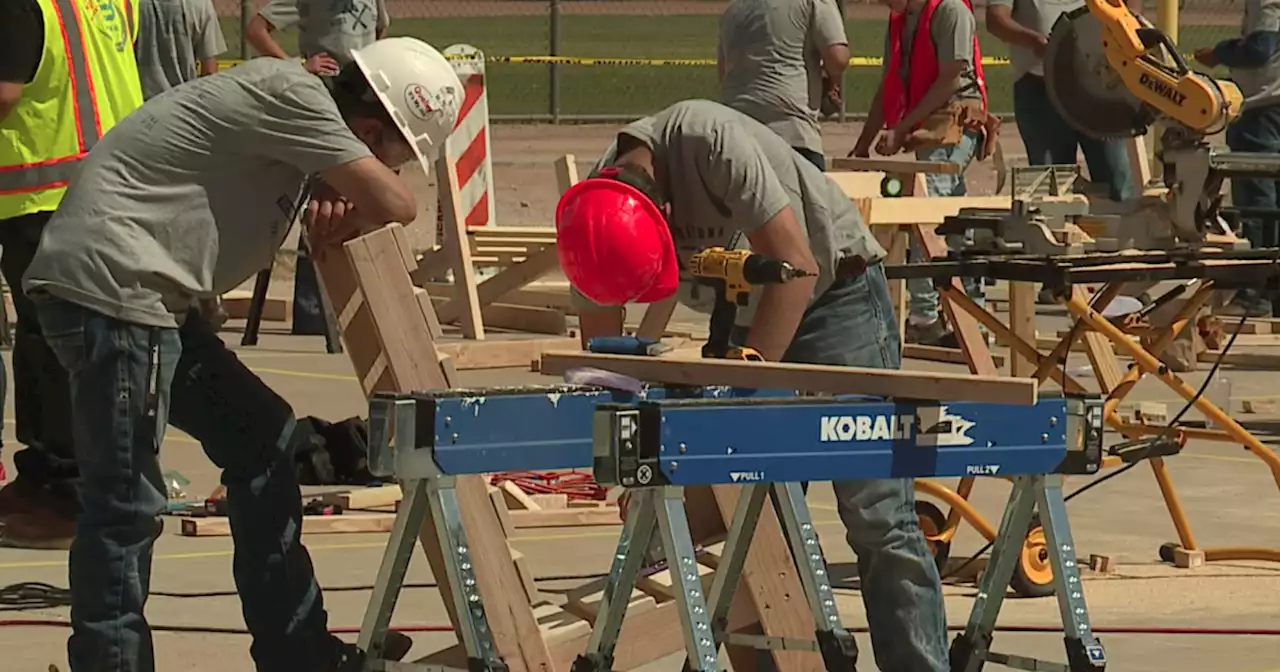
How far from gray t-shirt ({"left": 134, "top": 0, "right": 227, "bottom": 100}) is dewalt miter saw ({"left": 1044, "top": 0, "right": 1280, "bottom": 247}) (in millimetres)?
3153

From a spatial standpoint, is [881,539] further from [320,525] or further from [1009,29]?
[1009,29]

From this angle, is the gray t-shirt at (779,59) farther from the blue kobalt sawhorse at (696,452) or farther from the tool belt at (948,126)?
the blue kobalt sawhorse at (696,452)

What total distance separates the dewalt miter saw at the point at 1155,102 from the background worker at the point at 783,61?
2088 millimetres

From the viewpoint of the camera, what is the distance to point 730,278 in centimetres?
557

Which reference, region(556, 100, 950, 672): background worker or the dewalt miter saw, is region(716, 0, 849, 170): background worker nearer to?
the dewalt miter saw

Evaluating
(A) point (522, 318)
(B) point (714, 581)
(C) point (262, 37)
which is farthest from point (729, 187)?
(A) point (522, 318)

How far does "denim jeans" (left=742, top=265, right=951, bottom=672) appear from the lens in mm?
6188

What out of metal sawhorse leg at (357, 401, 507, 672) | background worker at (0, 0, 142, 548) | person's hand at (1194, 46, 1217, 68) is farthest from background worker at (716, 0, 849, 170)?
metal sawhorse leg at (357, 401, 507, 672)

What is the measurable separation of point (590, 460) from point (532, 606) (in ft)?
2.75

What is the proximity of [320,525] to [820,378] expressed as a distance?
13.2ft

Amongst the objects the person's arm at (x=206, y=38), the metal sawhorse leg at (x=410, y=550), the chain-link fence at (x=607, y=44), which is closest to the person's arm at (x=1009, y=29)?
the chain-link fence at (x=607, y=44)

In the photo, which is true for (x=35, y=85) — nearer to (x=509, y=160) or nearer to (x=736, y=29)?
(x=736, y=29)

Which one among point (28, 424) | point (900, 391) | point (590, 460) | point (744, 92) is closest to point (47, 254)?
point (590, 460)

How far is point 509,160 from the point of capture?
23516mm
